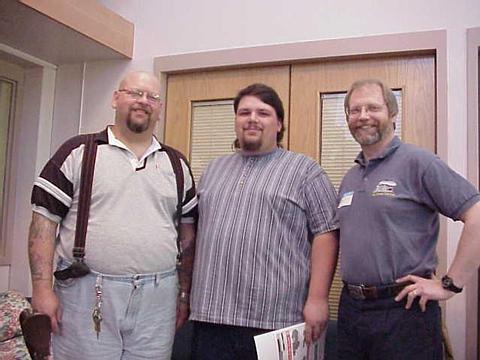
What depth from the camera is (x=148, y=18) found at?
3.07 m

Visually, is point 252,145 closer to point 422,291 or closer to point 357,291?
point 357,291

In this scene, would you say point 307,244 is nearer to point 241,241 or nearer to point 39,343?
point 241,241

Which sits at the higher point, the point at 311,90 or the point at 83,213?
the point at 311,90

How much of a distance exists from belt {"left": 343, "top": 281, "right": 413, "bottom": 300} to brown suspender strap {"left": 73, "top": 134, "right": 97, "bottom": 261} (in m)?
0.88

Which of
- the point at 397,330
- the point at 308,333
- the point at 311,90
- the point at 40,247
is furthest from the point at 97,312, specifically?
the point at 311,90

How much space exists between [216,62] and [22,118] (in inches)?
49.7

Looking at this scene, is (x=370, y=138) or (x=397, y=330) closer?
(x=397, y=330)

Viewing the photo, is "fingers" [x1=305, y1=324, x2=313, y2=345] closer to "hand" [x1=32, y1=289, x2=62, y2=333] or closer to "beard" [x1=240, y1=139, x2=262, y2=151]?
"beard" [x1=240, y1=139, x2=262, y2=151]

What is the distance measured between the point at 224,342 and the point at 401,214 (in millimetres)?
726

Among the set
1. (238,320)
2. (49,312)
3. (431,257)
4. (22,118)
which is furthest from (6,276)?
(431,257)

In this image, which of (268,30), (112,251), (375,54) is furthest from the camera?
(268,30)

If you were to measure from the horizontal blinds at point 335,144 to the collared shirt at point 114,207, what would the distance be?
1102mm

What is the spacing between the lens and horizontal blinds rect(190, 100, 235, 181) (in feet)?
9.62

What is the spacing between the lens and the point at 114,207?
1.74 meters
